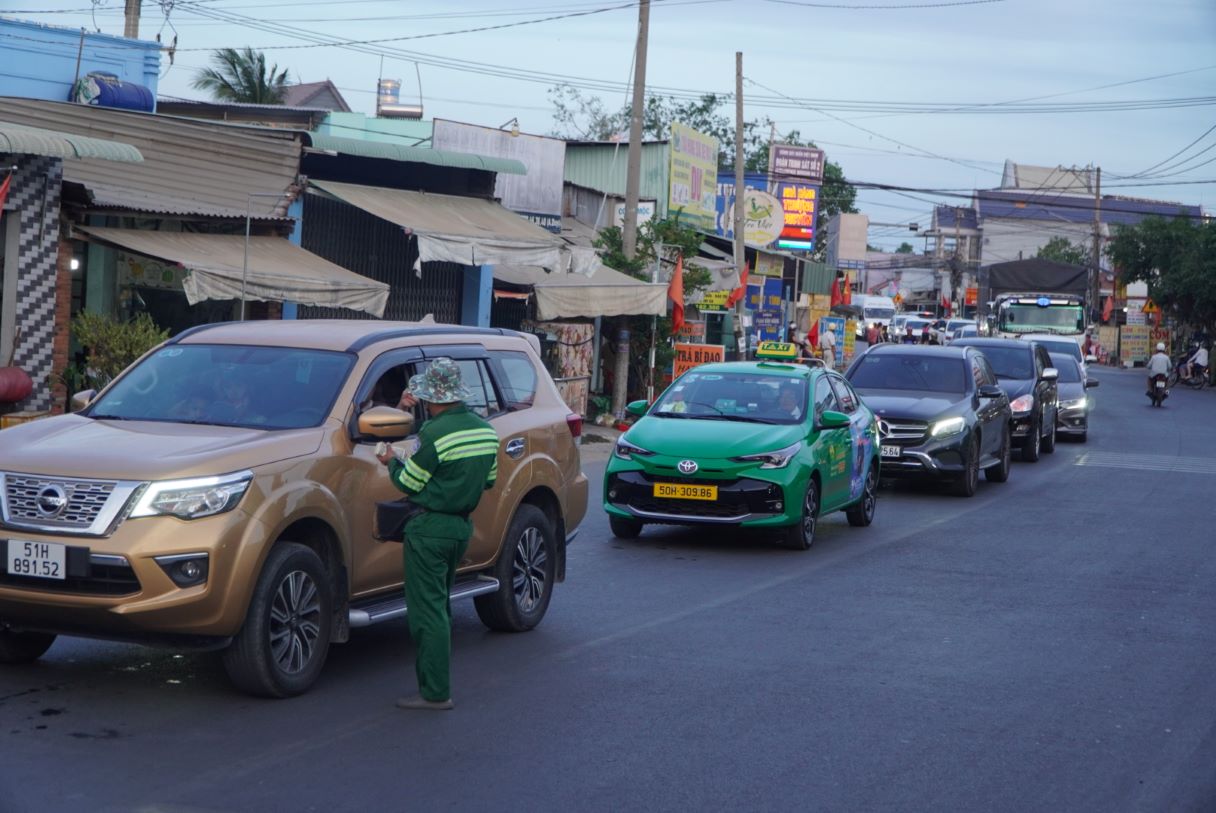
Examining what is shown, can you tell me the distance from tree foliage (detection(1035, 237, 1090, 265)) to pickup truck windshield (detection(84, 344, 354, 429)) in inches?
3758

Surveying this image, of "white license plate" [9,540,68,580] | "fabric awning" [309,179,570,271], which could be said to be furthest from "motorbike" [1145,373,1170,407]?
"white license plate" [9,540,68,580]

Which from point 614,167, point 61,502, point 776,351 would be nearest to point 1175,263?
point 614,167

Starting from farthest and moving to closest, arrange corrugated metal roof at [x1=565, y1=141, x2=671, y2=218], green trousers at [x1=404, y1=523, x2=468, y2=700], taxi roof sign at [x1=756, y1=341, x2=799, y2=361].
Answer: corrugated metal roof at [x1=565, y1=141, x2=671, y2=218] → taxi roof sign at [x1=756, y1=341, x2=799, y2=361] → green trousers at [x1=404, y1=523, x2=468, y2=700]

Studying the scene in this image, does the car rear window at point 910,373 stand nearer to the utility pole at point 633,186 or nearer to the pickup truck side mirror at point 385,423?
the utility pole at point 633,186

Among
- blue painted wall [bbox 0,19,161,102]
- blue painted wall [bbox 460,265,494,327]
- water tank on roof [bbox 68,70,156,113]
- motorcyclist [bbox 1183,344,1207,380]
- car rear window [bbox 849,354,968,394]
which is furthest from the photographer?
motorcyclist [bbox 1183,344,1207,380]

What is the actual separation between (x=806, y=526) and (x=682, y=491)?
1.22 metres

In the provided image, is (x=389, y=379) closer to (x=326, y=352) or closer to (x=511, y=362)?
(x=326, y=352)

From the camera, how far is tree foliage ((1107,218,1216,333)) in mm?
57031

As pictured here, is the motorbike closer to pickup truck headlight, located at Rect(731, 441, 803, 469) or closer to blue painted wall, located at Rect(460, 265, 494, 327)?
blue painted wall, located at Rect(460, 265, 494, 327)

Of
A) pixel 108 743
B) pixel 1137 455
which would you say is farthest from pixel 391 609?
pixel 1137 455

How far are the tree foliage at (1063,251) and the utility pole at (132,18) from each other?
261 feet

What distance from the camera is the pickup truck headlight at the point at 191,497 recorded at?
6.47 metres

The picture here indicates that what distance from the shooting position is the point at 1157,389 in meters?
40.1

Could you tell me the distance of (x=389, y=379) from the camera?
26.5 feet
